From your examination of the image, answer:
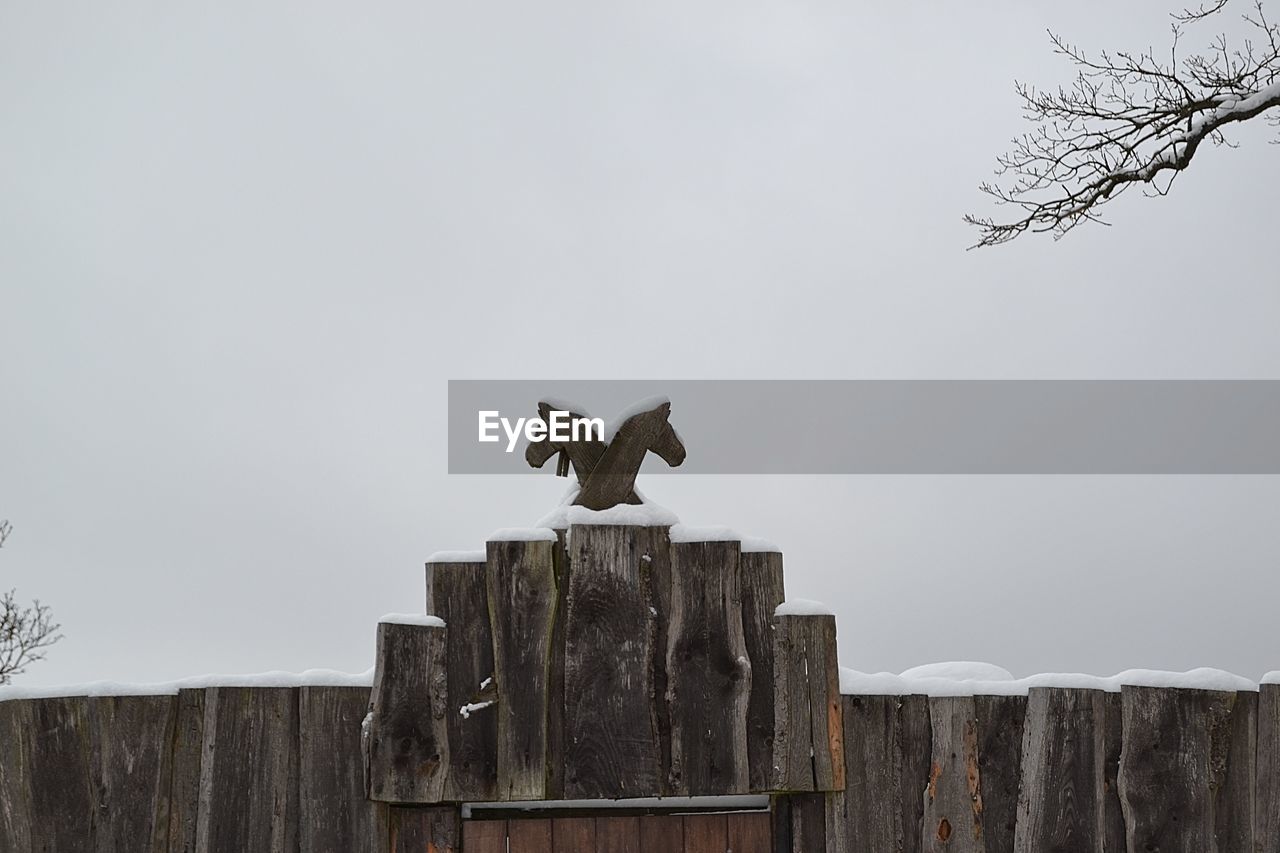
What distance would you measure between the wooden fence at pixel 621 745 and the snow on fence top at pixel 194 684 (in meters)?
0.03

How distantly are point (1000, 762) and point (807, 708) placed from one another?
76cm

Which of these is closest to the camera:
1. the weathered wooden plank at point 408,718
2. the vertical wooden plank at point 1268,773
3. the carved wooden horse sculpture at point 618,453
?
the weathered wooden plank at point 408,718

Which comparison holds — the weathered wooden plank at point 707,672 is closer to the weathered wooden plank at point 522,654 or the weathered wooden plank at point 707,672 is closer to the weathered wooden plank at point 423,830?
the weathered wooden plank at point 522,654

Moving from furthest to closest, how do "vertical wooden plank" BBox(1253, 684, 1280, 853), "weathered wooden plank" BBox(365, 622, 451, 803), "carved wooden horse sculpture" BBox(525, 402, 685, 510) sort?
1. "carved wooden horse sculpture" BBox(525, 402, 685, 510)
2. "vertical wooden plank" BBox(1253, 684, 1280, 853)
3. "weathered wooden plank" BBox(365, 622, 451, 803)

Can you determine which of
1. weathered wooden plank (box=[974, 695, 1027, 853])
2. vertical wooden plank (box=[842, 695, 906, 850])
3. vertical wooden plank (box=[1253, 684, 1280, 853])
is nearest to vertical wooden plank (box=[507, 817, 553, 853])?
vertical wooden plank (box=[842, 695, 906, 850])

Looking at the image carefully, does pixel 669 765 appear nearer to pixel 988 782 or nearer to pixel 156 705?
pixel 988 782

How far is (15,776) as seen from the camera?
3.92 m

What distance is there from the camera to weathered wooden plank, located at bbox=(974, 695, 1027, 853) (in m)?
4.04

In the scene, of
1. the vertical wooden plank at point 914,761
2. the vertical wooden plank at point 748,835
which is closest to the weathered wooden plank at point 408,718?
the vertical wooden plank at point 748,835

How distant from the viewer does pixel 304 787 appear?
3975 mm

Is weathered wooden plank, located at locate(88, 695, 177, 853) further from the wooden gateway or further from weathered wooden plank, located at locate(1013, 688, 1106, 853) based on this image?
weathered wooden plank, located at locate(1013, 688, 1106, 853)

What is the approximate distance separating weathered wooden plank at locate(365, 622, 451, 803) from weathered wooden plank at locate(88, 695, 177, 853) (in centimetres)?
76

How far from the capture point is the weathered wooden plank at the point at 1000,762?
13.2ft

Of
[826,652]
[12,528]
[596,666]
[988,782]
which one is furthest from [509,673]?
[12,528]
